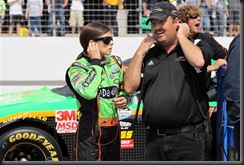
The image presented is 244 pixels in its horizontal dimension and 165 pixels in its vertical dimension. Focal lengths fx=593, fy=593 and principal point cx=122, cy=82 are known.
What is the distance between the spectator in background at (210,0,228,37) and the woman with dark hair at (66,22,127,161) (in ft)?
29.3

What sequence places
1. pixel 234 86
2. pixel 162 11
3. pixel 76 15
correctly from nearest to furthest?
1. pixel 234 86
2. pixel 162 11
3. pixel 76 15

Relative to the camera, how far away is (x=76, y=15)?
43.2 ft

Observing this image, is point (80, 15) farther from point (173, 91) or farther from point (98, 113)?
point (173, 91)

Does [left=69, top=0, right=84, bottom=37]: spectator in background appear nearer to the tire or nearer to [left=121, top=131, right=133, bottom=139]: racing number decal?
the tire

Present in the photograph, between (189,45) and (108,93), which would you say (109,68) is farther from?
(189,45)

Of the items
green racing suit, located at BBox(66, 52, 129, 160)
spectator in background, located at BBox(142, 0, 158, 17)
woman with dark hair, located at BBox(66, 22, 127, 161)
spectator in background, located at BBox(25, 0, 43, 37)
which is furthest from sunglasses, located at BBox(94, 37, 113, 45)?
spectator in background, located at BBox(25, 0, 43, 37)

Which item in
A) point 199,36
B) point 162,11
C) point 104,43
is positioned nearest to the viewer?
point 162,11

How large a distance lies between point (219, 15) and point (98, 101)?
9286 mm

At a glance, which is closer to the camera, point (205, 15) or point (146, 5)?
point (146, 5)

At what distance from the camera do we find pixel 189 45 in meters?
4.54

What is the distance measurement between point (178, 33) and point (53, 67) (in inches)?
348

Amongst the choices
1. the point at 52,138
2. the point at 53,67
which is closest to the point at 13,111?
the point at 52,138

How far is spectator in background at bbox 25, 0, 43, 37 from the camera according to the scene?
13.2m

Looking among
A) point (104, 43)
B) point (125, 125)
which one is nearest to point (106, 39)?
point (104, 43)
